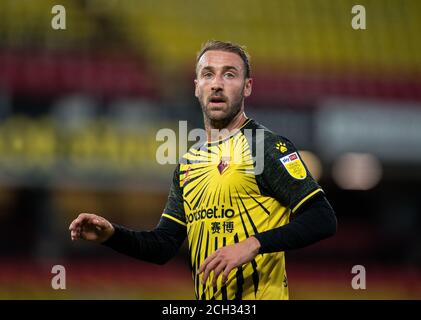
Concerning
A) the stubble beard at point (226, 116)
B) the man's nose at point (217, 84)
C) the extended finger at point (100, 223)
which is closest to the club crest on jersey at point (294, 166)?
the stubble beard at point (226, 116)

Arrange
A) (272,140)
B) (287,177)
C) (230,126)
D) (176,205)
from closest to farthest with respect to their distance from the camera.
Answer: (287,177) < (272,140) < (230,126) < (176,205)

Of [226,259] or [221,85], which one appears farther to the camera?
[221,85]

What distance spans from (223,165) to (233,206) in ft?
0.79

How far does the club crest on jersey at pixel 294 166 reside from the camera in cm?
347

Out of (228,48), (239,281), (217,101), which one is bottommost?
(239,281)

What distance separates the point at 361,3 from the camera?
1326 centimetres

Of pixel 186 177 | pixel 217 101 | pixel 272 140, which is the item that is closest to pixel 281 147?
pixel 272 140

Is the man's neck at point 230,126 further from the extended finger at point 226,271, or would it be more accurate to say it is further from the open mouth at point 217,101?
the extended finger at point 226,271

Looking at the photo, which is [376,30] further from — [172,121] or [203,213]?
[203,213]

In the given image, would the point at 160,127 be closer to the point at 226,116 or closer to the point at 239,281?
the point at 226,116

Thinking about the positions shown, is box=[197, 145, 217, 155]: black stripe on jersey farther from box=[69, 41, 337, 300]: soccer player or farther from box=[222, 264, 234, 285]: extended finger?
box=[222, 264, 234, 285]: extended finger

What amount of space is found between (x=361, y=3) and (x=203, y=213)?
10525 millimetres

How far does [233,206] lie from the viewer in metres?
3.61
